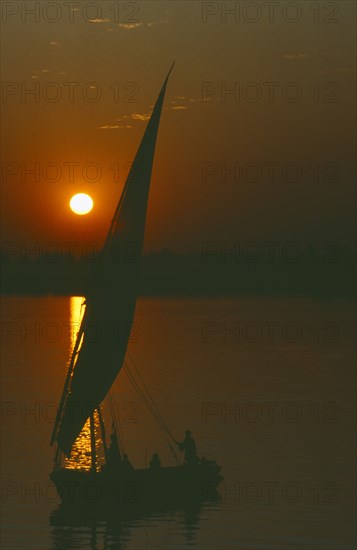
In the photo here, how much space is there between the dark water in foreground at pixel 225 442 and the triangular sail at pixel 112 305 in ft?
12.3

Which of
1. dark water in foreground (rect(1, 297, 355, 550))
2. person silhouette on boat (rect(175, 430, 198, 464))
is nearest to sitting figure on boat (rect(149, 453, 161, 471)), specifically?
person silhouette on boat (rect(175, 430, 198, 464))

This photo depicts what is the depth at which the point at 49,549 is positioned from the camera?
33.0 meters

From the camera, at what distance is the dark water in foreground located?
114 ft

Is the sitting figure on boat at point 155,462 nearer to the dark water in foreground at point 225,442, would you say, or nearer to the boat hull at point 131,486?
the boat hull at point 131,486

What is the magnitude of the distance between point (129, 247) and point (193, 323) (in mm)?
137142

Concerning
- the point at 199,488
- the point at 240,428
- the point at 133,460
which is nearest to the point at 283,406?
the point at 240,428

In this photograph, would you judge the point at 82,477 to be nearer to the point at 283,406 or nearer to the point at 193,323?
the point at 283,406

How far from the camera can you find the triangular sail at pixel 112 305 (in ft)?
117

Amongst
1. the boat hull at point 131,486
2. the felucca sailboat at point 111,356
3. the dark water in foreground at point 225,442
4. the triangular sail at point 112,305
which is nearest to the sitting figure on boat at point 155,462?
the felucca sailboat at point 111,356

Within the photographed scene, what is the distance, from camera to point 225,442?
5100 cm

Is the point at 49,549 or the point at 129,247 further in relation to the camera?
the point at 129,247

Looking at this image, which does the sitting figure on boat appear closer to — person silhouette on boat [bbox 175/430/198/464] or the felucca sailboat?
the felucca sailboat

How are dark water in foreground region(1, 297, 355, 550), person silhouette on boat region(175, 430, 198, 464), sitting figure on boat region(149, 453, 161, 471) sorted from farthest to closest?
person silhouette on boat region(175, 430, 198, 464), sitting figure on boat region(149, 453, 161, 471), dark water in foreground region(1, 297, 355, 550)

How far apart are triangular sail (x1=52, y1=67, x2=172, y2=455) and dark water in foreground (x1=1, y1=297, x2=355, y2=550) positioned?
148 inches
